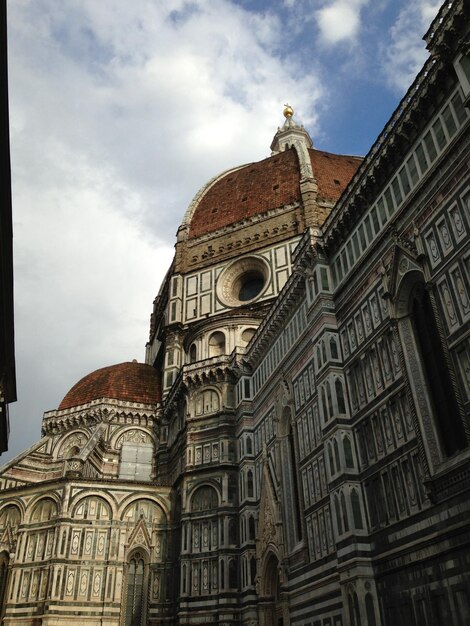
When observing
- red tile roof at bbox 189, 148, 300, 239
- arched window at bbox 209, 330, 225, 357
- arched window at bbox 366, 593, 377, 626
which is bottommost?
arched window at bbox 366, 593, 377, 626

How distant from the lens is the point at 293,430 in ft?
78.7

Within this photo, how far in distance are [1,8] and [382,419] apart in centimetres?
1403

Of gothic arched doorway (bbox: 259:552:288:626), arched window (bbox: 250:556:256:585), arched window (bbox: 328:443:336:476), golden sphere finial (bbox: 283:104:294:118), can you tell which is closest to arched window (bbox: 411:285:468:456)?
arched window (bbox: 328:443:336:476)

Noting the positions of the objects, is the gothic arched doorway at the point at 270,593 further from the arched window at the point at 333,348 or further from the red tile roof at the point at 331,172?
the red tile roof at the point at 331,172

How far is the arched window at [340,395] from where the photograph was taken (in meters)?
19.9

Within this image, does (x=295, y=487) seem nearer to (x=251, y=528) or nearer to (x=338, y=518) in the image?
(x=251, y=528)

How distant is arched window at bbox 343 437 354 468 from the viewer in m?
18.7

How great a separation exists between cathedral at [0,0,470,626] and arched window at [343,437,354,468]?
5.0 inches

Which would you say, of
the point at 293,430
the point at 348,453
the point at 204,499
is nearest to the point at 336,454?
the point at 348,453

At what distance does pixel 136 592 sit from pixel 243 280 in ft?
68.9

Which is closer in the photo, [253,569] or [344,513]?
[344,513]

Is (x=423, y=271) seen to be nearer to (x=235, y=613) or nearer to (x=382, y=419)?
(x=382, y=419)

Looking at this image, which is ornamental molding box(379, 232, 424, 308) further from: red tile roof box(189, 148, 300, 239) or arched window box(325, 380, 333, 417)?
red tile roof box(189, 148, 300, 239)

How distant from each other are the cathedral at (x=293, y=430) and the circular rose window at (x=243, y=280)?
0.14 metres
